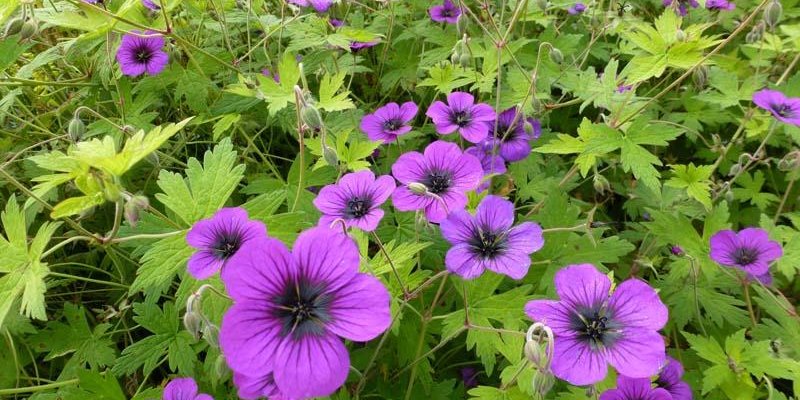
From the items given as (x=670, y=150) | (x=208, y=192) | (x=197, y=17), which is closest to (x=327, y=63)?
(x=197, y=17)

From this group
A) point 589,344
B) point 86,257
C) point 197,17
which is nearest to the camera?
point 589,344

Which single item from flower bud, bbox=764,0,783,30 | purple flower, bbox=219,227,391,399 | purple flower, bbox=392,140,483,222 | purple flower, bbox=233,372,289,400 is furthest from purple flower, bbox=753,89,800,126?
purple flower, bbox=233,372,289,400

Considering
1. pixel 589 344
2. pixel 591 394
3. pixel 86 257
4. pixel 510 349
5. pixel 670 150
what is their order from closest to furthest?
pixel 589 344, pixel 591 394, pixel 510 349, pixel 86 257, pixel 670 150

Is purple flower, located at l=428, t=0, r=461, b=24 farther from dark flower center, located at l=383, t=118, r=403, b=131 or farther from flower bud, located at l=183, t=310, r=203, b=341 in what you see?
flower bud, located at l=183, t=310, r=203, b=341

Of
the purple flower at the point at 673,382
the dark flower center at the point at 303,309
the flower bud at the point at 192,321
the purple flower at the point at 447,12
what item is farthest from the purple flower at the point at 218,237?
the purple flower at the point at 447,12

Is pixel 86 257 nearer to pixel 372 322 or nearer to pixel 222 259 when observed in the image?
pixel 222 259

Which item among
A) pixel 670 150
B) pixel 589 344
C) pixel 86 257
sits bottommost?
Result: pixel 670 150

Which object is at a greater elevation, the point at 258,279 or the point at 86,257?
the point at 258,279

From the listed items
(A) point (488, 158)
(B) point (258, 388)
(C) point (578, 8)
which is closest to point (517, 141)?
(A) point (488, 158)
